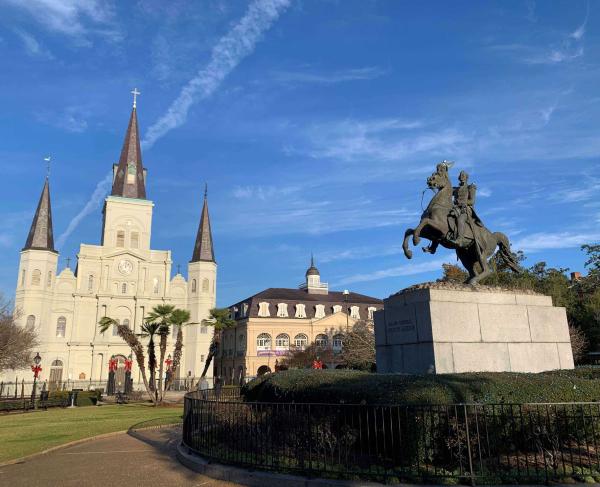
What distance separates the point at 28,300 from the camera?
5853 cm

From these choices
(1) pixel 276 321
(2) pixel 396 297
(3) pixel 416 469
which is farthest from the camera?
(1) pixel 276 321

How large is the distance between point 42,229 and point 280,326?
108 feet

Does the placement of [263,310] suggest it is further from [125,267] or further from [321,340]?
[125,267]

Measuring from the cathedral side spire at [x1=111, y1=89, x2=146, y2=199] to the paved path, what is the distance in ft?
205

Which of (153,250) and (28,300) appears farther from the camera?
(153,250)

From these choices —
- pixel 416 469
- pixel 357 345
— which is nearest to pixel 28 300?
pixel 357 345

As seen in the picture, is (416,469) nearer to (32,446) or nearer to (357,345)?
(32,446)

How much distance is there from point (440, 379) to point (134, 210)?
217ft

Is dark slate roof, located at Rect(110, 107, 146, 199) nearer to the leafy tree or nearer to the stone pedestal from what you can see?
the leafy tree

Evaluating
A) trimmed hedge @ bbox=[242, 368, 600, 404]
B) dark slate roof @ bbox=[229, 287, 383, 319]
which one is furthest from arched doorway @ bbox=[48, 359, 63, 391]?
trimmed hedge @ bbox=[242, 368, 600, 404]

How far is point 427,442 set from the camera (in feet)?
23.4

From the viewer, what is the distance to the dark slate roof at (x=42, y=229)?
6091 cm

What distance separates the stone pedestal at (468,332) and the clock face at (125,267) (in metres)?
58.8

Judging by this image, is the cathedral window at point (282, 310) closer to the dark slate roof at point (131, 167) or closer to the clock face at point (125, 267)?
the clock face at point (125, 267)
